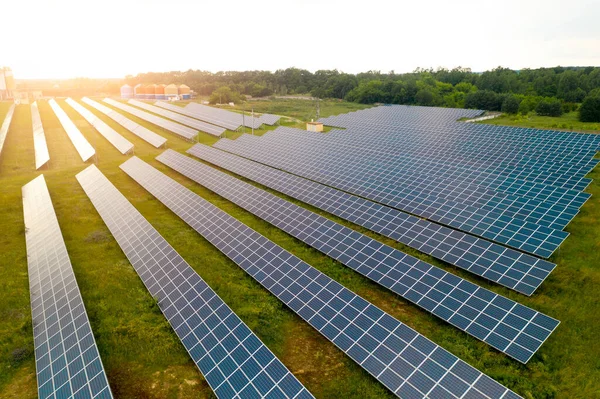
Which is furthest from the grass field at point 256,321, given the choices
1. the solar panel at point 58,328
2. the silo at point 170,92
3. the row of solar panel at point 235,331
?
the silo at point 170,92

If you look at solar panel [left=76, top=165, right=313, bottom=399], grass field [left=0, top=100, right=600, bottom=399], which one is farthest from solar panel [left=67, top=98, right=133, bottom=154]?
solar panel [left=76, top=165, right=313, bottom=399]

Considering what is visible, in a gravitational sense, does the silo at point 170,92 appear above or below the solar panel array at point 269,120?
above

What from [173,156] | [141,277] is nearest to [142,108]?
[173,156]

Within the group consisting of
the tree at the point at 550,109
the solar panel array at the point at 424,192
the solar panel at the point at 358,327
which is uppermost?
the tree at the point at 550,109

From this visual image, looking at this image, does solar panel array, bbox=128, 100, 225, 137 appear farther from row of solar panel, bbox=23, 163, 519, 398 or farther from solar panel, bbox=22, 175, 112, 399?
row of solar panel, bbox=23, 163, 519, 398

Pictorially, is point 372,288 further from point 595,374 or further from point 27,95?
point 27,95

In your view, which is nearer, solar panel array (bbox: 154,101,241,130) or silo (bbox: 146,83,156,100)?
solar panel array (bbox: 154,101,241,130)

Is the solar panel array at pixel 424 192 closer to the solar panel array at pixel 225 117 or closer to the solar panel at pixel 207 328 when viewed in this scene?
the solar panel at pixel 207 328
